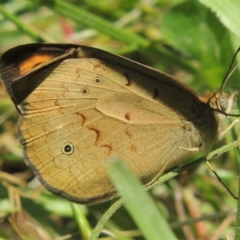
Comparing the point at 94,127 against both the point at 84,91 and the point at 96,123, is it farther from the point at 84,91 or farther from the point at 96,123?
the point at 84,91

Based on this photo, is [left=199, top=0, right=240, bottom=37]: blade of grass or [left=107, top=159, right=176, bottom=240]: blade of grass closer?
[left=107, top=159, right=176, bottom=240]: blade of grass

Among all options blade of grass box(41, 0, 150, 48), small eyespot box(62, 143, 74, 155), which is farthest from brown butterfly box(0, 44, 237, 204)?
blade of grass box(41, 0, 150, 48)

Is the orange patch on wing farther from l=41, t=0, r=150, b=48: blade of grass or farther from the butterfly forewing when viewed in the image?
l=41, t=0, r=150, b=48: blade of grass

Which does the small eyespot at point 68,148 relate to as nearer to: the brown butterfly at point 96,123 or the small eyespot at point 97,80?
the brown butterfly at point 96,123

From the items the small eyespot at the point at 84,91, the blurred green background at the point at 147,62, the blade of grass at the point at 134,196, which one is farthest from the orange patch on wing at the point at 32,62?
the blade of grass at the point at 134,196

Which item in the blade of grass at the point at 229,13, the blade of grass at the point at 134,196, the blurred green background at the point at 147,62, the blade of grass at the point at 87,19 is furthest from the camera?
the blade of grass at the point at 87,19

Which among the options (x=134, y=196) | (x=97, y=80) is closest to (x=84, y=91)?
(x=97, y=80)
